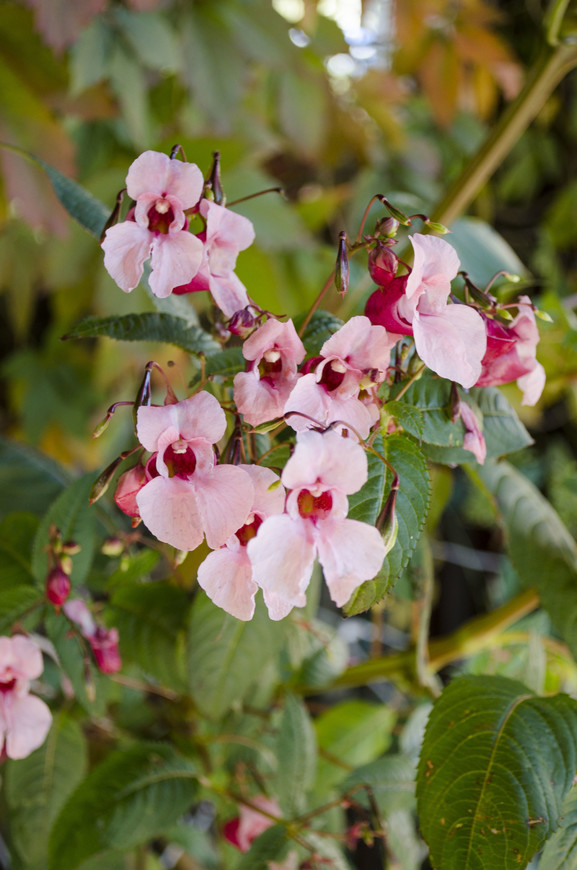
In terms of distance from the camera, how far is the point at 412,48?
115cm

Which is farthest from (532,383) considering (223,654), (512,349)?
(223,654)

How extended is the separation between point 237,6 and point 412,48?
1.38ft

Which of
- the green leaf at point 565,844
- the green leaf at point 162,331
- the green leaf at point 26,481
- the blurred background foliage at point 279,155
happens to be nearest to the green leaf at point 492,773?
the green leaf at point 565,844

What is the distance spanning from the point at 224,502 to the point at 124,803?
306 millimetres

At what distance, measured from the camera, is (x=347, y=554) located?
23 centimetres

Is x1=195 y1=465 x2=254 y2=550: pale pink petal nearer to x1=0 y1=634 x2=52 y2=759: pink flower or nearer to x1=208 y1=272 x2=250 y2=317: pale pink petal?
x1=208 y1=272 x2=250 y2=317: pale pink petal

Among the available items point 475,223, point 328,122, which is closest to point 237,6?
point 328,122

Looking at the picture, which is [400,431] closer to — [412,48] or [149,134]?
[149,134]

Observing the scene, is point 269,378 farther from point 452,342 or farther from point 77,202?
point 77,202

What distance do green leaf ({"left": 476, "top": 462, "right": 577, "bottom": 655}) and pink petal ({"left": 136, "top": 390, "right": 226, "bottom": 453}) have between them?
0.88ft

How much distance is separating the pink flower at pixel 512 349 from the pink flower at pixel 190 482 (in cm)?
13

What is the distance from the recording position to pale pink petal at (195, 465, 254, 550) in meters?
0.24

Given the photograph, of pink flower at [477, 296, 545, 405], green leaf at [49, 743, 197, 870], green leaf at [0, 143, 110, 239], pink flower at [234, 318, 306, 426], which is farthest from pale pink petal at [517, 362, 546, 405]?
green leaf at [49, 743, 197, 870]

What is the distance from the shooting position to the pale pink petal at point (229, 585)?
256 mm
